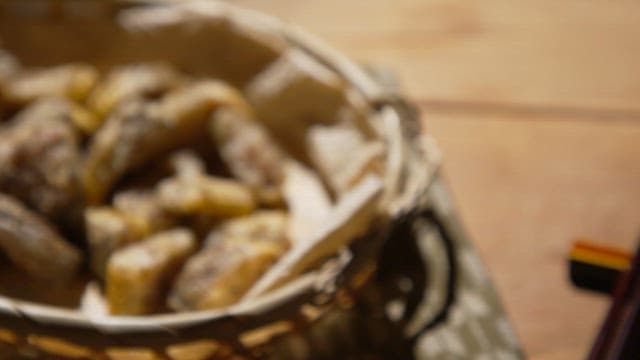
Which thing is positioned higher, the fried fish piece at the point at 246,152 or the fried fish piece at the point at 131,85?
the fried fish piece at the point at 131,85

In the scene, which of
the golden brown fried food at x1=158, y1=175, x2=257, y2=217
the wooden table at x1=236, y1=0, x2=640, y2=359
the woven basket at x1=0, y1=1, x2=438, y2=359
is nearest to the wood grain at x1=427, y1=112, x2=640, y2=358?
the wooden table at x1=236, y1=0, x2=640, y2=359

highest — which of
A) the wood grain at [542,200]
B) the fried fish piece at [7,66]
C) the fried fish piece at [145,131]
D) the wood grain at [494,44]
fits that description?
the fried fish piece at [7,66]

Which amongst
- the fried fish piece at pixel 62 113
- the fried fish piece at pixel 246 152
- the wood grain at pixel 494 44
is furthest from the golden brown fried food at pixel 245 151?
the wood grain at pixel 494 44

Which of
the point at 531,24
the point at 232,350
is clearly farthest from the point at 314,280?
the point at 531,24

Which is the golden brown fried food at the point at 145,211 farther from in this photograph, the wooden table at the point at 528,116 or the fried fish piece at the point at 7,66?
the wooden table at the point at 528,116

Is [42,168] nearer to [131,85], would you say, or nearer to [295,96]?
[131,85]

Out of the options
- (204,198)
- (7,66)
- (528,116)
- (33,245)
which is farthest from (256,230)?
(528,116)

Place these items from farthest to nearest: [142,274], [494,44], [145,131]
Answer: [494,44] → [145,131] → [142,274]
